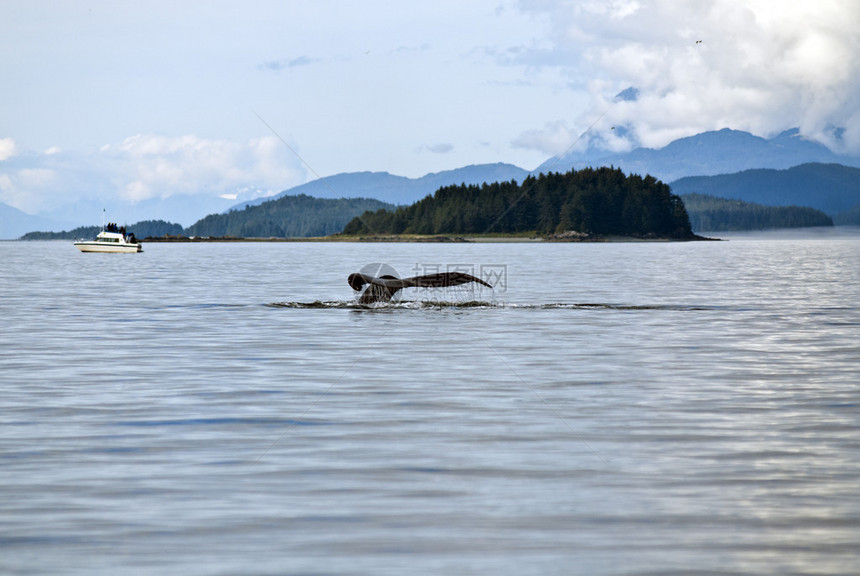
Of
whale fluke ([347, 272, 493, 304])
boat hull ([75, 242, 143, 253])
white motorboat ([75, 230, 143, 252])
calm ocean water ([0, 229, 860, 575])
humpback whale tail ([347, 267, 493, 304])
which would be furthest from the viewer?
white motorboat ([75, 230, 143, 252])

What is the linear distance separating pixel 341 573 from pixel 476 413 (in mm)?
8126

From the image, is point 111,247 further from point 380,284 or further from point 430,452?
point 430,452

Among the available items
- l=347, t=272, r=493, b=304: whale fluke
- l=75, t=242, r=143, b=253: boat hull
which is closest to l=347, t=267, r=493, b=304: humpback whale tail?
l=347, t=272, r=493, b=304: whale fluke

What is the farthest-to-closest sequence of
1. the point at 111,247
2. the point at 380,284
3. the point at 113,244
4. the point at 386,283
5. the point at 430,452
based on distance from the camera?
1. the point at 113,244
2. the point at 111,247
3. the point at 380,284
4. the point at 386,283
5. the point at 430,452

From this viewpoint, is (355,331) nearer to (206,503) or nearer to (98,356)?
(98,356)

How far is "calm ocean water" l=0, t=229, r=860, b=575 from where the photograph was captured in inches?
382

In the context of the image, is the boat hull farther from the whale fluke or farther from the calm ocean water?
the calm ocean water

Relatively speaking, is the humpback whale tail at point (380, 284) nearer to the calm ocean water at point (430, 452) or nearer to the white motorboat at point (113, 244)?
the calm ocean water at point (430, 452)

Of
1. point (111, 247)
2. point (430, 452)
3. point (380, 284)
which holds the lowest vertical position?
point (430, 452)

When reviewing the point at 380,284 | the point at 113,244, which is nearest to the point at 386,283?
the point at 380,284

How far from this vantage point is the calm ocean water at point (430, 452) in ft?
31.8

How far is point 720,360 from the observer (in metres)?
24.3

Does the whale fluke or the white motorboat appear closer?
the whale fluke

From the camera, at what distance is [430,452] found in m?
13.9
